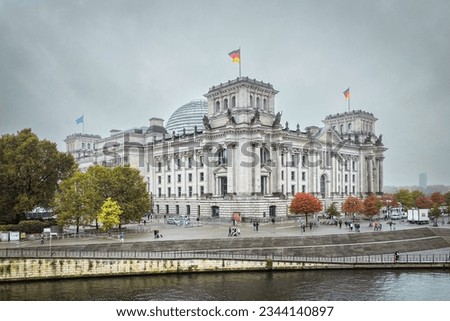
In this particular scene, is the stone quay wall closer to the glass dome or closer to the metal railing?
the metal railing

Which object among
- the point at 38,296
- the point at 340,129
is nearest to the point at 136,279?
the point at 38,296

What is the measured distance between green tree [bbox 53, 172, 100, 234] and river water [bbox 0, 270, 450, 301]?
1581cm

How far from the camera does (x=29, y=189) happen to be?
59.4m

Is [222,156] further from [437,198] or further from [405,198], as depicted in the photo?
[437,198]

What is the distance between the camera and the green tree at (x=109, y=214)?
1962 inches

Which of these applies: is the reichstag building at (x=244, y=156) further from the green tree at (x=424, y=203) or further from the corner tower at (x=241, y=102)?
the green tree at (x=424, y=203)

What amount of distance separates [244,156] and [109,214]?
30.7 m

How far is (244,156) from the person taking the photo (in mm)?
73812

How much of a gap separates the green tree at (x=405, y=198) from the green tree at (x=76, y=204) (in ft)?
240

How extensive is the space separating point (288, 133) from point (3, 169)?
2132 inches

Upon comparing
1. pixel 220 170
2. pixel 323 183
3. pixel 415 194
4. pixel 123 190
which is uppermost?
pixel 220 170

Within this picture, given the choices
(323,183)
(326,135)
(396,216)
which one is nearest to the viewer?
(396,216)

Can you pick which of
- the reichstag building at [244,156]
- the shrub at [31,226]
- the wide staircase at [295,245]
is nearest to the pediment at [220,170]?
the reichstag building at [244,156]

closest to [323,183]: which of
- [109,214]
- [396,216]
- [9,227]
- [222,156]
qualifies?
[396,216]
